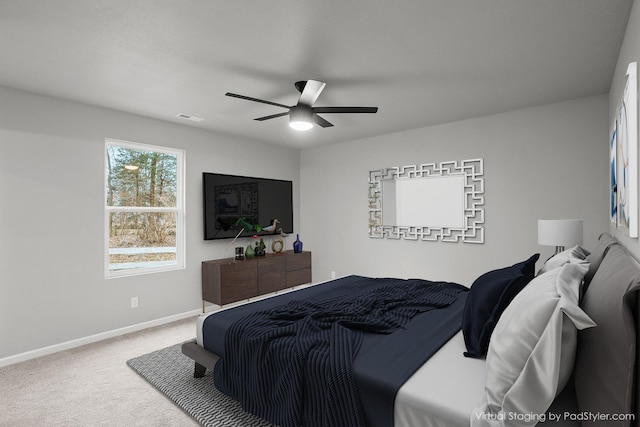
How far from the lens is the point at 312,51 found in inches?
99.6

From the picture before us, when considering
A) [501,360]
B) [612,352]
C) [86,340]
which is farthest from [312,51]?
[86,340]

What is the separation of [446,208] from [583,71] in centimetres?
209

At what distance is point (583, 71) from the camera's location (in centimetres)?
293

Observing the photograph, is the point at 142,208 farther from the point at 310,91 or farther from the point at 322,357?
the point at 322,357

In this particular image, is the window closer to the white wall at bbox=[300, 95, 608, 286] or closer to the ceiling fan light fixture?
the ceiling fan light fixture

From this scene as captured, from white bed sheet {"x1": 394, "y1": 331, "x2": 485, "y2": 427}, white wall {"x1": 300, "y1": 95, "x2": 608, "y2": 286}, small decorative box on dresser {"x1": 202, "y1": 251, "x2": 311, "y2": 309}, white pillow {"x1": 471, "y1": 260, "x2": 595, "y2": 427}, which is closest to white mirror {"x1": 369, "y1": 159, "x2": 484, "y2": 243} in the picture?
white wall {"x1": 300, "y1": 95, "x2": 608, "y2": 286}

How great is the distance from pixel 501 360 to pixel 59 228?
4001 mm

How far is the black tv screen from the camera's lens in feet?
15.7

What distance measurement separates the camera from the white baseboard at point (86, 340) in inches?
126

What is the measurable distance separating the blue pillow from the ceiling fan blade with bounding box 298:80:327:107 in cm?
192

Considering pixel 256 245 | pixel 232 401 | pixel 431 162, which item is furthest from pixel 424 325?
pixel 256 245

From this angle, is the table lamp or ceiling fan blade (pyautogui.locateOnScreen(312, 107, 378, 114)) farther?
the table lamp

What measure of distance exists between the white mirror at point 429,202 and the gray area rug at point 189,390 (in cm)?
325

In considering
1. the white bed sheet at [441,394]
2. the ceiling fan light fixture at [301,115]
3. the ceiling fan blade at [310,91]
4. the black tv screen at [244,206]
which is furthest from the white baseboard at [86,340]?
the white bed sheet at [441,394]
